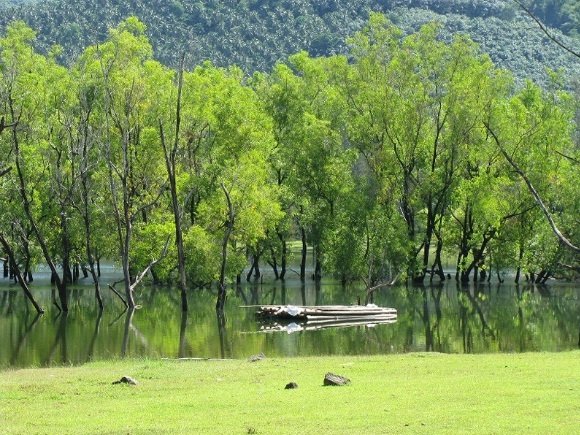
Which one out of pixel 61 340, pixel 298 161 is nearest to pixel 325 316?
pixel 61 340

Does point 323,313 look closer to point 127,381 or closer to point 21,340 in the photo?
point 21,340

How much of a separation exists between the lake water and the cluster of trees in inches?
94.1

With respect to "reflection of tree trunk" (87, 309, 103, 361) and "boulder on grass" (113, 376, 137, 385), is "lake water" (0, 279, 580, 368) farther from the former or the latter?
"boulder on grass" (113, 376, 137, 385)

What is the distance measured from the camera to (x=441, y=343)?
39.0m

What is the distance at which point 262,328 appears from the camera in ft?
146

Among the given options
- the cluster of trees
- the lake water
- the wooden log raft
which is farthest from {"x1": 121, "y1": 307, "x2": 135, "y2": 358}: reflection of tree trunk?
the wooden log raft

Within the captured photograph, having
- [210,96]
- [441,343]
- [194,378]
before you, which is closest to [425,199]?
[210,96]

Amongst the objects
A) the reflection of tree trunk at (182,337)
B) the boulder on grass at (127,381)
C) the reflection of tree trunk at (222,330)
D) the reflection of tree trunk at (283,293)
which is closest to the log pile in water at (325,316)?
the reflection of tree trunk at (222,330)

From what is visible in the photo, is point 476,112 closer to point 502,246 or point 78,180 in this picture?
point 502,246

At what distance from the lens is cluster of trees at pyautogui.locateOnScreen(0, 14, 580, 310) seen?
2306 inches

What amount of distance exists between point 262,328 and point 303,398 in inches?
981

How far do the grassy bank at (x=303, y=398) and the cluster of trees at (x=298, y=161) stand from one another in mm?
26549

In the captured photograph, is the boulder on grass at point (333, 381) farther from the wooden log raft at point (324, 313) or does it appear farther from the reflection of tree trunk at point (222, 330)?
the wooden log raft at point (324, 313)

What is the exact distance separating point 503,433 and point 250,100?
57.8m
